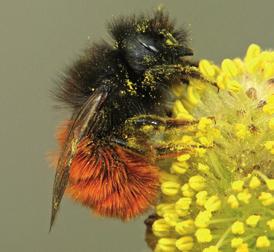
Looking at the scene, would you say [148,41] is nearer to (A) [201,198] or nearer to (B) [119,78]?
(B) [119,78]

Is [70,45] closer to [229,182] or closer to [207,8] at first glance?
[207,8]

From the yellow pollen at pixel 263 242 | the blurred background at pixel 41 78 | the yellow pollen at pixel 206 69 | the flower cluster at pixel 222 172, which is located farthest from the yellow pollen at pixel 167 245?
the blurred background at pixel 41 78

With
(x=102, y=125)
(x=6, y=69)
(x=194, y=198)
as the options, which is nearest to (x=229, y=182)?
(x=194, y=198)

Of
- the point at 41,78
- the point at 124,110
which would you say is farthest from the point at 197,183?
the point at 41,78

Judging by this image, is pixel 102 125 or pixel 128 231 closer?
pixel 102 125

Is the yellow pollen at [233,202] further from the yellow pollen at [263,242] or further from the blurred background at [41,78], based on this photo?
the blurred background at [41,78]

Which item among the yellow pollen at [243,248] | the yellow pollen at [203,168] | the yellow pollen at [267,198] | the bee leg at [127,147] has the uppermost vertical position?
the bee leg at [127,147]
